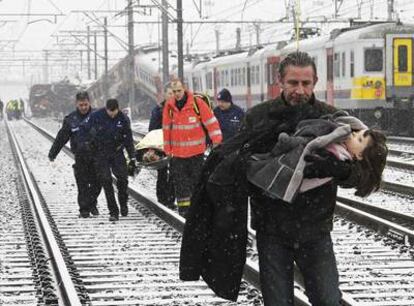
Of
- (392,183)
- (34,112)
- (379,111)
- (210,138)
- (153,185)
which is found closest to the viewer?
(210,138)

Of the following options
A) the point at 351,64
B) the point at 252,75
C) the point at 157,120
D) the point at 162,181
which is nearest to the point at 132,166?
the point at 157,120

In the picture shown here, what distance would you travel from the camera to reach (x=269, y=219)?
13.5 feet

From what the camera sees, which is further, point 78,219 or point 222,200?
point 78,219

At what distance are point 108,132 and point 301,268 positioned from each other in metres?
7.46

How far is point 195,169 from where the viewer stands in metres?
10.6

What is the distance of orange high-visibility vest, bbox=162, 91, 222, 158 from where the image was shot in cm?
1030

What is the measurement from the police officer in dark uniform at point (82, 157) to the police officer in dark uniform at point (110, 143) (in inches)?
10.8

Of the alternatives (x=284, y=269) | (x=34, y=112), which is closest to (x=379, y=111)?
(x=284, y=269)

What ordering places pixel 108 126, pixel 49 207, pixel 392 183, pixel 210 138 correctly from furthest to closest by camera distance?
1. pixel 392 183
2. pixel 49 207
3. pixel 108 126
4. pixel 210 138

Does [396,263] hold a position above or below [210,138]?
below

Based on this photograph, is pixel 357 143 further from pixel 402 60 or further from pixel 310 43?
pixel 310 43

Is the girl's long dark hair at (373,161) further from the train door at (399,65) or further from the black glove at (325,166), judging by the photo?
the train door at (399,65)

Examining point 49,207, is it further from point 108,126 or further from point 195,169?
point 195,169

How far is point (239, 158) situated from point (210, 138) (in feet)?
20.6
